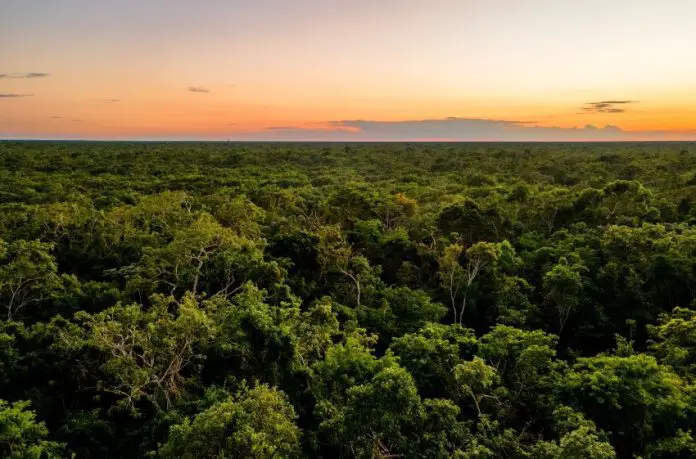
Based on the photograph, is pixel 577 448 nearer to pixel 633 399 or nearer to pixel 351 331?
pixel 633 399

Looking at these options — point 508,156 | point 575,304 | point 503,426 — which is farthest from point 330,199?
point 508,156

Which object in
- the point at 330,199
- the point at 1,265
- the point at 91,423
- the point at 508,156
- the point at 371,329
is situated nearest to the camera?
the point at 91,423

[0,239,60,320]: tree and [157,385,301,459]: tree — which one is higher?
[0,239,60,320]: tree

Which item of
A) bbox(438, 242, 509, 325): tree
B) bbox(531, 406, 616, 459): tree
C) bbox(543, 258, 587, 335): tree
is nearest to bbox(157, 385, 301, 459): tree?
bbox(531, 406, 616, 459): tree

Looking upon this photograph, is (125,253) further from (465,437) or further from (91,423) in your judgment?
(465,437)

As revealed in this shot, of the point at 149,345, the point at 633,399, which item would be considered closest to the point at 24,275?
the point at 149,345

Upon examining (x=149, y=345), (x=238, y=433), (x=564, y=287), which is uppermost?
(x=149, y=345)

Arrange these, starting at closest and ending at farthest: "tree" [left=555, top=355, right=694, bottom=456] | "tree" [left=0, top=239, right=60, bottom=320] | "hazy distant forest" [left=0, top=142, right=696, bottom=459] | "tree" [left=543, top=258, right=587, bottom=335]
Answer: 1. "hazy distant forest" [left=0, top=142, right=696, bottom=459]
2. "tree" [left=555, top=355, right=694, bottom=456]
3. "tree" [left=0, top=239, right=60, bottom=320]
4. "tree" [left=543, top=258, right=587, bottom=335]

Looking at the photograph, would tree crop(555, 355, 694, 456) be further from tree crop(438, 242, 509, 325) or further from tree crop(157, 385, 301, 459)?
tree crop(157, 385, 301, 459)
